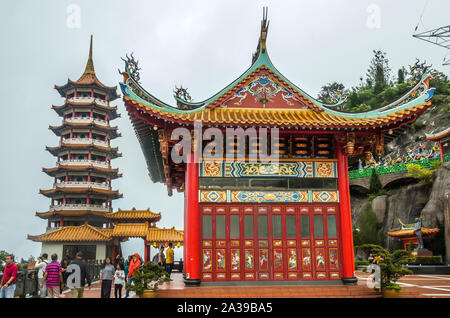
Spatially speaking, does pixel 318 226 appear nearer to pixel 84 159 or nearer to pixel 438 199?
pixel 438 199

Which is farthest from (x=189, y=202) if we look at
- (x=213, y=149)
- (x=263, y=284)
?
(x=263, y=284)

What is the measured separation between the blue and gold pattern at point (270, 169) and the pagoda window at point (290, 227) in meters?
1.40

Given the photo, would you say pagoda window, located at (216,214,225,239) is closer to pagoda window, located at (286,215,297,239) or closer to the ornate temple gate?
the ornate temple gate

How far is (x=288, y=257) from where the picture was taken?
482 inches

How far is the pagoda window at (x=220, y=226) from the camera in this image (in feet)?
40.2

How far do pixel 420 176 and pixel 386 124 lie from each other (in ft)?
83.6

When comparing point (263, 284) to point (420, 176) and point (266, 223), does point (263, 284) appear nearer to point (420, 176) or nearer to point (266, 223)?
point (266, 223)

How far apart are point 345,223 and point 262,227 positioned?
2.68 metres

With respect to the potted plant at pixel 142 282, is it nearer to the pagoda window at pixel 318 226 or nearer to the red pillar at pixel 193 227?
the red pillar at pixel 193 227

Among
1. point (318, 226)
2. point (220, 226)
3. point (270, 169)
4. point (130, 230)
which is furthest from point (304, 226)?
point (130, 230)

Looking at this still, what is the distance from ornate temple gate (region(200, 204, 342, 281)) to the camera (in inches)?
476

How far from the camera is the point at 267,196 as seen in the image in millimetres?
12602

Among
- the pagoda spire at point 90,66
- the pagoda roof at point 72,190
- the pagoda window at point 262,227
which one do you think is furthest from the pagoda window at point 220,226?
the pagoda spire at point 90,66

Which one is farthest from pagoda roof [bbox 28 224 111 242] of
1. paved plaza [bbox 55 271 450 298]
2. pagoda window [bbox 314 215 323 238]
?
pagoda window [bbox 314 215 323 238]
